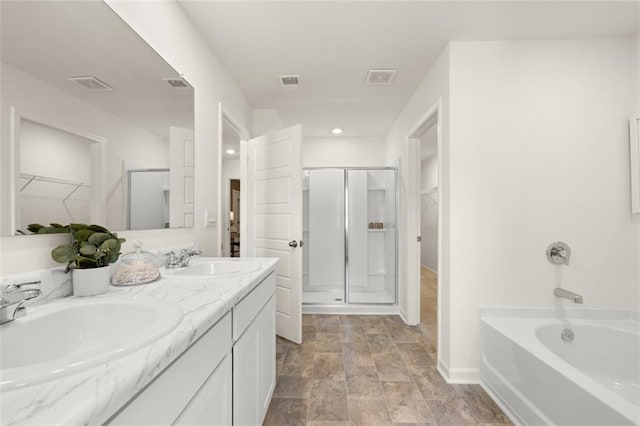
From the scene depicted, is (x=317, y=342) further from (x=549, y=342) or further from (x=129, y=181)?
(x=129, y=181)

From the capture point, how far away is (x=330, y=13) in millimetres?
1680

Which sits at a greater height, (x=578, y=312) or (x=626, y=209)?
(x=626, y=209)

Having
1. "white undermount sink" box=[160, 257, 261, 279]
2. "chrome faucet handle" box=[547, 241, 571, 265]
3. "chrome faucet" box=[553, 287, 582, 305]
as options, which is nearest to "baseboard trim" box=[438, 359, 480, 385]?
"chrome faucet" box=[553, 287, 582, 305]

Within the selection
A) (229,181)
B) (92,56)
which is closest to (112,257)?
(92,56)

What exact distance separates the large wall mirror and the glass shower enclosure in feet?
7.81

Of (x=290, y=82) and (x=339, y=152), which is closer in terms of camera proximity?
(x=290, y=82)

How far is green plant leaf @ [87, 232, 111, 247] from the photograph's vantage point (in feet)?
3.11

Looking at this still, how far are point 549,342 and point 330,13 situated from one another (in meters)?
2.56

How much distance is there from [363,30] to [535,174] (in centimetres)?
155

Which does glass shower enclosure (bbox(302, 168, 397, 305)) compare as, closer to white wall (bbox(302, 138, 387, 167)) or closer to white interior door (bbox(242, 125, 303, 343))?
white wall (bbox(302, 138, 387, 167))

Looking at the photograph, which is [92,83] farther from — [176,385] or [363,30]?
[363,30]

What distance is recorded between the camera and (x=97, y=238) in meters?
0.96

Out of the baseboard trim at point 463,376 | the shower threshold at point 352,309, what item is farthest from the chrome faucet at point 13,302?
the shower threshold at point 352,309

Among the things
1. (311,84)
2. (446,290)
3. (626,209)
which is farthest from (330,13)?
(626,209)
